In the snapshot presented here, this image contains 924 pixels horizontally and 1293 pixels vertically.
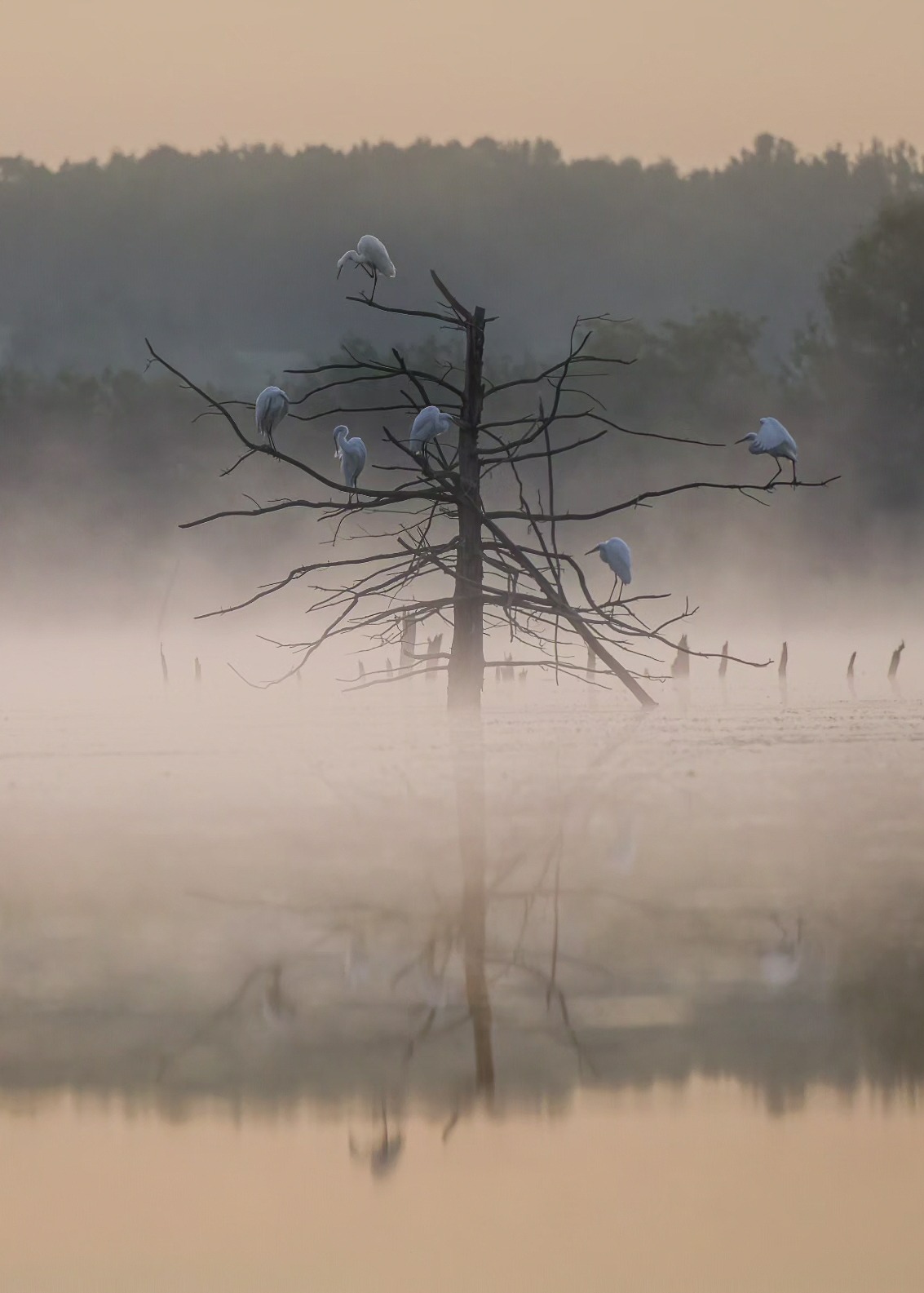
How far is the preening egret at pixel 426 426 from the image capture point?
8.70m

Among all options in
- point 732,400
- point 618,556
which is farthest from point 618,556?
point 732,400

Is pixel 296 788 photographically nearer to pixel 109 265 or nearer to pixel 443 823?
pixel 443 823

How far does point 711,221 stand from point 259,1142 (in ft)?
125

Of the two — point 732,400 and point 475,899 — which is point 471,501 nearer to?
point 475,899

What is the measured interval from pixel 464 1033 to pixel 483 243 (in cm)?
3649

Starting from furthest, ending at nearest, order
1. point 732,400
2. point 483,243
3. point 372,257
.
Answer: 1. point 483,243
2. point 732,400
3. point 372,257

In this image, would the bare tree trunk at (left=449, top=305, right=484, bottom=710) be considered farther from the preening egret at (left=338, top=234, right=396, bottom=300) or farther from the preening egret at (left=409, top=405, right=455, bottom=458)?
the preening egret at (left=338, top=234, right=396, bottom=300)

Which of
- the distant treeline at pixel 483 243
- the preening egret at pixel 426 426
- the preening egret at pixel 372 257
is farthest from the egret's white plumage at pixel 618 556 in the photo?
the distant treeline at pixel 483 243

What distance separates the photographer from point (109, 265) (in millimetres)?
42188

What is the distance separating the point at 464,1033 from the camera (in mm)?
2979

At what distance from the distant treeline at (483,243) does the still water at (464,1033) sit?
32012 millimetres

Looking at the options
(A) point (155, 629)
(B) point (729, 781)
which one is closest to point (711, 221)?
(A) point (155, 629)

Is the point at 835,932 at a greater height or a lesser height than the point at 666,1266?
greater

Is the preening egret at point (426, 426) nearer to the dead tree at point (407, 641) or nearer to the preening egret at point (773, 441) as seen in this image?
the dead tree at point (407, 641)
